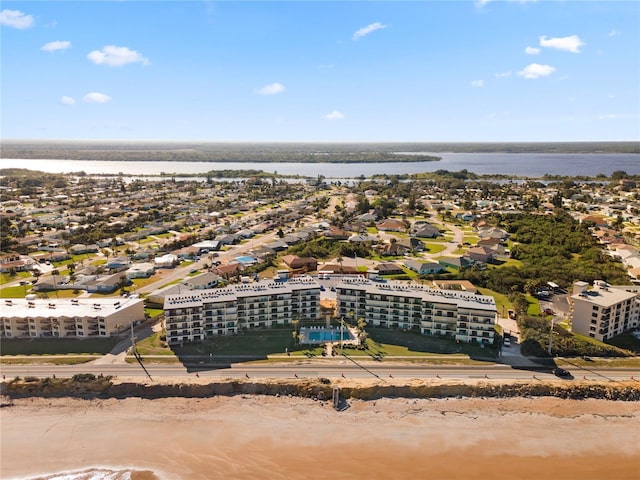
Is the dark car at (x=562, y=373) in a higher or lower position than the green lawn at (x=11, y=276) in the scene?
lower

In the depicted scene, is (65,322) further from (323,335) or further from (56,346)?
(323,335)

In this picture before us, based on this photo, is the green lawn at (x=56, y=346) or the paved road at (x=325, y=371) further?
the green lawn at (x=56, y=346)

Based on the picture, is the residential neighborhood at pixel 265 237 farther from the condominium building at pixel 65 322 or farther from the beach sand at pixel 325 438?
the beach sand at pixel 325 438

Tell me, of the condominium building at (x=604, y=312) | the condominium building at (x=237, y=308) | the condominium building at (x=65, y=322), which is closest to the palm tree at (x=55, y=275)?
the condominium building at (x=65, y=322)

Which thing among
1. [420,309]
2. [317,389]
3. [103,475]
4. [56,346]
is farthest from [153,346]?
[420,309]

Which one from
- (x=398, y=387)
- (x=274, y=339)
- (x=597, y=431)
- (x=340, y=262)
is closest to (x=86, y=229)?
(x=340, y=262)

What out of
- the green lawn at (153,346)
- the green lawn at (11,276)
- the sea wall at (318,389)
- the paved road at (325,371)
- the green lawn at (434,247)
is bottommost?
the sea wall at (318,389)

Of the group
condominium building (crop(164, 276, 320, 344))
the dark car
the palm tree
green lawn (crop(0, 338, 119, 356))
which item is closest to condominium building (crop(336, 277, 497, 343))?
condominium building (crop(164, 276, 320, 344))
